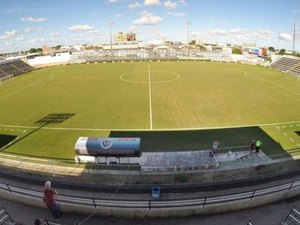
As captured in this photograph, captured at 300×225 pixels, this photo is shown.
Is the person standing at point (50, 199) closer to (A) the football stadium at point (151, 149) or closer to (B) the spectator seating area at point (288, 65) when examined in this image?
(A) the football stadium at point (151, 149)

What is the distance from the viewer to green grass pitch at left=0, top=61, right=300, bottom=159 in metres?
22.4

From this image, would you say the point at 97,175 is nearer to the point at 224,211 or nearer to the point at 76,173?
the point at 76,173

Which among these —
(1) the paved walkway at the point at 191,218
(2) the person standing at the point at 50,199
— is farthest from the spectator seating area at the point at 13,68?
(2) the person standing at the point at 50,199

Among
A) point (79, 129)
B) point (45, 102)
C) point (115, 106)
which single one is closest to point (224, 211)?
point (79, 129)

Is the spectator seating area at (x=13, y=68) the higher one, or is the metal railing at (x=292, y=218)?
the spectator seating area at (x=13, y=68)

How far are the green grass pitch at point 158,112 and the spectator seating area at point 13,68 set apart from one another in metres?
16.1

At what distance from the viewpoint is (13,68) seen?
73625 millimetres

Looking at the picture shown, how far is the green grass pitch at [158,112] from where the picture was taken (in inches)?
882

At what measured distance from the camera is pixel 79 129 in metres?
25.8

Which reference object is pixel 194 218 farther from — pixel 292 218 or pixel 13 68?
pixel 13 68

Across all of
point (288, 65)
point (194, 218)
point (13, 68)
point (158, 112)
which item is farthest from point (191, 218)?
point (13, 68)

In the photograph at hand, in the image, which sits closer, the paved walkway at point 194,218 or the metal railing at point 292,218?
the metal railing at point 292,218

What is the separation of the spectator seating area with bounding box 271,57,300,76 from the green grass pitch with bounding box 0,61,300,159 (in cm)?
1084

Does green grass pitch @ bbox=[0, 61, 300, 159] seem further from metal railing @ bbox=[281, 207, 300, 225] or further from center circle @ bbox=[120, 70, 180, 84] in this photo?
metal railing @ bbox=[281, 207, 300, 225]
